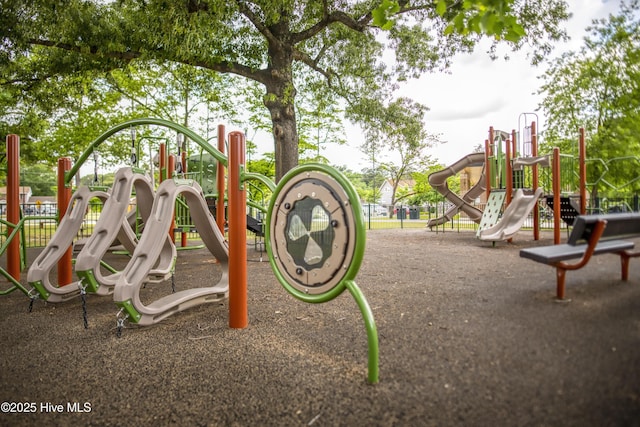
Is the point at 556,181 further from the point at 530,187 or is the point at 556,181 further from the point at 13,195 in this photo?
the point at 13,195

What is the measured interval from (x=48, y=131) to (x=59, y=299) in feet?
20.3

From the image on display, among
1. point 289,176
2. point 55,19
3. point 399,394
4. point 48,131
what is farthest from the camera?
point 48,131

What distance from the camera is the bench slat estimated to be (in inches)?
40.8

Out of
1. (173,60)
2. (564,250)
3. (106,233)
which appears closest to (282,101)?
(173,60)

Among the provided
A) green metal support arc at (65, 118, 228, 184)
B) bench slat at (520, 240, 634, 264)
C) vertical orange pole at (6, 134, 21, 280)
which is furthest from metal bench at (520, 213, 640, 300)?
vertical orange pole at (6, 134, 21, 280)

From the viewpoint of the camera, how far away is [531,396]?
92cm

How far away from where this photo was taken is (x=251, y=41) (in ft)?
31.2

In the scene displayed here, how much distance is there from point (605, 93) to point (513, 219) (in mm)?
571

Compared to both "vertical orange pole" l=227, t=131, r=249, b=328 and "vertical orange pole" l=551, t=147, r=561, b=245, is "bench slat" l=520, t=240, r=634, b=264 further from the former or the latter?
"vertical orange pole" l=227, t=131, r=249, b=328

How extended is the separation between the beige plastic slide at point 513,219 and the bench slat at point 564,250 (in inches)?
7.4

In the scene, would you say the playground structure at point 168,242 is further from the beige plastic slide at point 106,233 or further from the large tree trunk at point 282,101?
the large tree trunk at point 282,101

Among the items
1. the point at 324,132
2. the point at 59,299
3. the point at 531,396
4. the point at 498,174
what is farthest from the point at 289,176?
the point at 324,132

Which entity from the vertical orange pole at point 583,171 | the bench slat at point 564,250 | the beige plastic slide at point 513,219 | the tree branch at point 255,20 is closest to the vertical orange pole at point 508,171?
the beige plastic slide at point 513,219

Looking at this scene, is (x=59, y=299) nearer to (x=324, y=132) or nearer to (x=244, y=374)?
(x=244, y=374)
